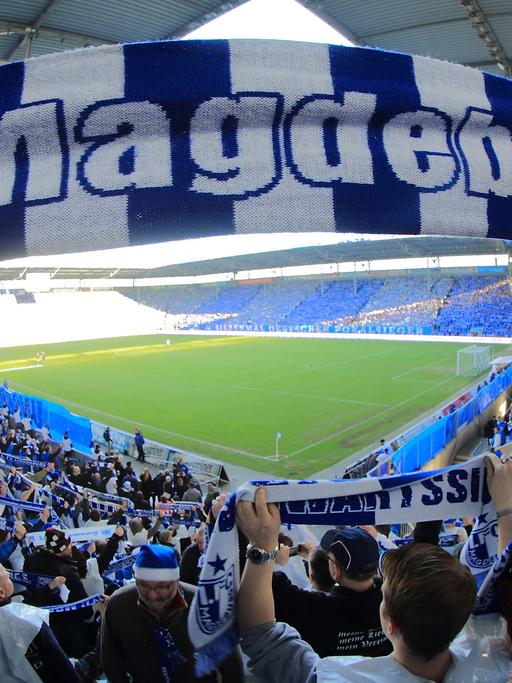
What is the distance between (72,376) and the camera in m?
27.8

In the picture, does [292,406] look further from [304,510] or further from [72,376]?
[304,510]

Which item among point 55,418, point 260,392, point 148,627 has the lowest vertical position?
point 260,392

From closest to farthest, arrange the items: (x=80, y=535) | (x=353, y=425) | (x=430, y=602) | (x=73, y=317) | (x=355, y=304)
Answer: (x=430, y=602)
(x=80, y=535)
(x=353, y=425)
(x=355, y=304)
(x=73, y=317)

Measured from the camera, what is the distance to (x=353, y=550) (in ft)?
6.32

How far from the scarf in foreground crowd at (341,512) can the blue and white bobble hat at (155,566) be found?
82 cm

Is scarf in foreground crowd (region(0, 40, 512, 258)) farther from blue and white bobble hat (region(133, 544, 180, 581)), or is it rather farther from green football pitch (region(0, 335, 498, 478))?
green football pitch (region(0, 335, 498, 478))

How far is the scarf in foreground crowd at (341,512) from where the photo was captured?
1106mm

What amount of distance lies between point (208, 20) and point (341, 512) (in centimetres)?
617

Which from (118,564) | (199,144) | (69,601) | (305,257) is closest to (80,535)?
(118,564)

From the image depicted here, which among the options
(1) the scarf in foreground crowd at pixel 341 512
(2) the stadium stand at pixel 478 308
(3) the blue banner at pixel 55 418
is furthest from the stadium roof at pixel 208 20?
(2) the stadium stand at pixel 478 308

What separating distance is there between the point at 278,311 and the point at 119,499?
52369mm

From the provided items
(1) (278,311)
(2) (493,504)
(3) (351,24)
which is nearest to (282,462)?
(3) (351,24)

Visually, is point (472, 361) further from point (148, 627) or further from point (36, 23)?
point (148, 627)

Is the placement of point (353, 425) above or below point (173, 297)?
below
